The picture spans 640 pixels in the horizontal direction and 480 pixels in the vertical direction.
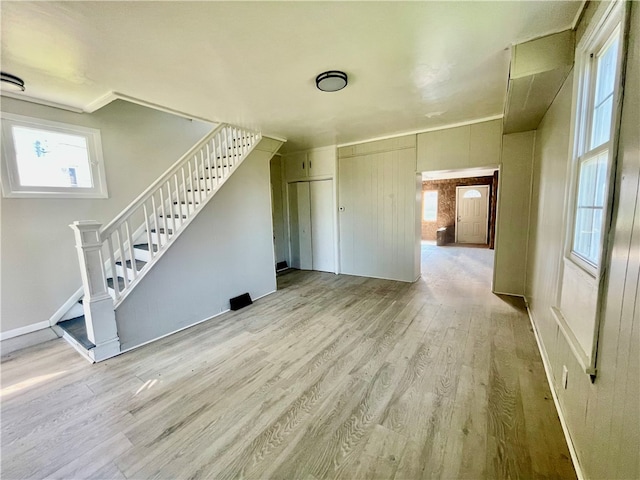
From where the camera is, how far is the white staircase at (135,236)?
2.37 metres

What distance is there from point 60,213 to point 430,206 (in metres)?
10.3

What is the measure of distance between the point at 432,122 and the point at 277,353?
3713 mm

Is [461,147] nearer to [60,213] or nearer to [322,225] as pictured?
[322,225]

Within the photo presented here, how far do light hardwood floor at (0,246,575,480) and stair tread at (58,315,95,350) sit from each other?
15 cm

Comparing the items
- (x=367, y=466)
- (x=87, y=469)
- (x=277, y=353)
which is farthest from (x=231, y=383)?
(x=367, y=466)

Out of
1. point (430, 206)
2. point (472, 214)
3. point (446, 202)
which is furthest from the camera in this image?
point (430, 206)

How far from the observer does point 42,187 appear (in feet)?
9.50

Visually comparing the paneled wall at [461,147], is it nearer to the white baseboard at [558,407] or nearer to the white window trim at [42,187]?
the white baseboard at [558,407]

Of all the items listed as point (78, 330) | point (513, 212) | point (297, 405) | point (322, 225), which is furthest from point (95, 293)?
point (513, 212)

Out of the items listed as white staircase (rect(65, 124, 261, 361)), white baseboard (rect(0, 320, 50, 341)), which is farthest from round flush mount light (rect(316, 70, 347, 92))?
white baseboard (rect(0, 320, 50, 341))

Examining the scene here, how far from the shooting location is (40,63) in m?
2.05

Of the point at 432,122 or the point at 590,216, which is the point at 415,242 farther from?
the point at 590,216

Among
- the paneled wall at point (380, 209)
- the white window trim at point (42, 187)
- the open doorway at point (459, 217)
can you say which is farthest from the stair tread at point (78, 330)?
the open doorway at point (459, 217)

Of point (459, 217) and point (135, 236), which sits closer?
point (135, 236)
